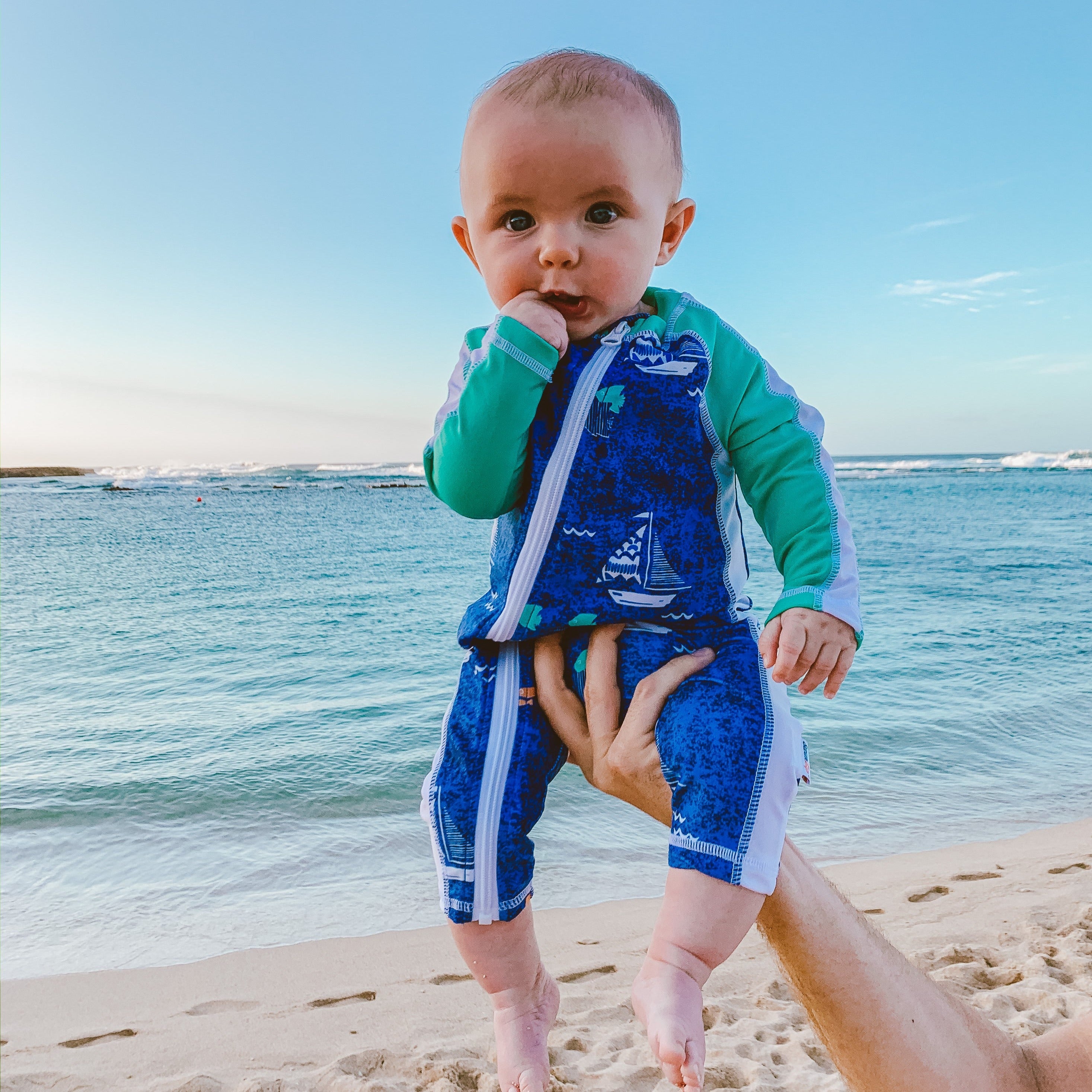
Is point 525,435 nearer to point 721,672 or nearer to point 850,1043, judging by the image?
point 721,672

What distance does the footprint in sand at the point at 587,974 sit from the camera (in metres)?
3.59

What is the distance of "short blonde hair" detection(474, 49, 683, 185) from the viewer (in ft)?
4.62

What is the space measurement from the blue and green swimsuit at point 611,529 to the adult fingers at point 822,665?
0.09m

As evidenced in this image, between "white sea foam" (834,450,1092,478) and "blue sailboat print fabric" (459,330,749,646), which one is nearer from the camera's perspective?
"blue sailboat print fabric" (459,330,749,646)

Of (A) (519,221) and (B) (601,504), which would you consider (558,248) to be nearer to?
(A) (519,221)

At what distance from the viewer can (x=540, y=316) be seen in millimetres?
1434

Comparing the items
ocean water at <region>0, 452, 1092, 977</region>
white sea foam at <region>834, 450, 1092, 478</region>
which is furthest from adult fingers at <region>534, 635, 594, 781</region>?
white sea foam at <region>834, 450, 1092, 478</region>

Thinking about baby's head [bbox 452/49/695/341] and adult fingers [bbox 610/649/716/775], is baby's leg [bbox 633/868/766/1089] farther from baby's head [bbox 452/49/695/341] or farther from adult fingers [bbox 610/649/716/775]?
baby's head [bbox 452/49/695/341]

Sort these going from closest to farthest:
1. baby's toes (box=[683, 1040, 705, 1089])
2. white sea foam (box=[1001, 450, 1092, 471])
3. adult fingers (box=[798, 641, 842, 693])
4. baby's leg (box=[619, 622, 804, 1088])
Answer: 1. baby's toes (box=[683, 1040, 705, 1089])
2. baby's leg (box=[619, 622, 804, 1088])
3. adult fingers (box=[798, 641, 842, 693])
4. white sea foam (box=[1001, 450, 1092, 471])

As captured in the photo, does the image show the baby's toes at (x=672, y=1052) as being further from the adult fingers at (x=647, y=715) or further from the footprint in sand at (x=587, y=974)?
the footprint in sand at (x=587, y=974)

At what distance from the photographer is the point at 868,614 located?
10.5m

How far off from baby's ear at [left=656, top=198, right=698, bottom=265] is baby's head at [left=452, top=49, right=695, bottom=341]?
54mm

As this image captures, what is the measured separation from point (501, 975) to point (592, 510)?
82 centimetres

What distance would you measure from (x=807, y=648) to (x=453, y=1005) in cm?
271
